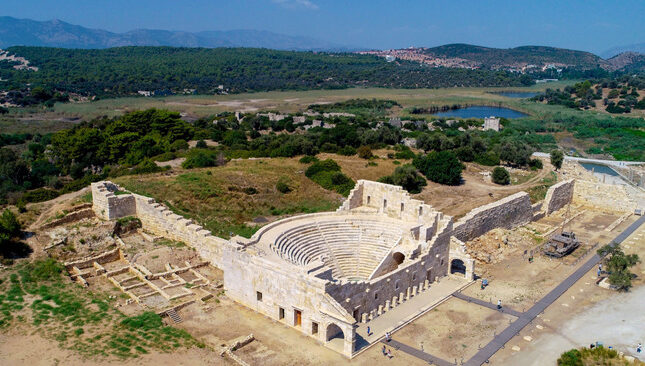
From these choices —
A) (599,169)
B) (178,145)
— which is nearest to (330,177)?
(178,145)

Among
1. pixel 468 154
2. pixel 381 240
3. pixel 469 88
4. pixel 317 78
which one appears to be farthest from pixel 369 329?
pixel 469 88

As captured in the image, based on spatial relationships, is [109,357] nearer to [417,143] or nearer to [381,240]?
[381,240]

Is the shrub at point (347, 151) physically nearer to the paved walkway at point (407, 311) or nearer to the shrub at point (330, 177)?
the shrub at point (330, 177)

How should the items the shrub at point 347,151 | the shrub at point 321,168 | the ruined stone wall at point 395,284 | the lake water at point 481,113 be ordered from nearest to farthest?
the ruined stone wall at point 395,284, the shrub at point 321,168, the shrub at point 347,151, the lake water at point 481,113

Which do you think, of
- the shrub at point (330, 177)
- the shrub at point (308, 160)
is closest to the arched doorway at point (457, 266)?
the shrub at point (330, 177)

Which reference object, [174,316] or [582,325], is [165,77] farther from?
[582,325]

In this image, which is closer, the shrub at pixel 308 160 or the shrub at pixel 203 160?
the shrub at pixel 203 160
